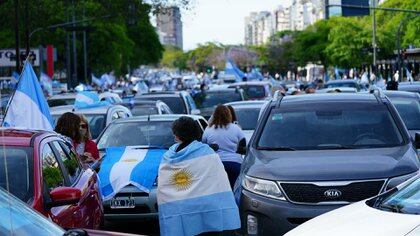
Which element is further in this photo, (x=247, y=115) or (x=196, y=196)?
(x=247, y=115)

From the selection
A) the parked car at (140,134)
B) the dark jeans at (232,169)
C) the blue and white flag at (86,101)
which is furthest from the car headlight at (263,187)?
the blue and white flag at (86,101)

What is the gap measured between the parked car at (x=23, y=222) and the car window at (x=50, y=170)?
149cm

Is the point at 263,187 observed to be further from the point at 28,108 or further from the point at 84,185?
the point at 28,108

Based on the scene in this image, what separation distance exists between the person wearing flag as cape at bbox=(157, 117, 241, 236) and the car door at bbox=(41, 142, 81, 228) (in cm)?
76

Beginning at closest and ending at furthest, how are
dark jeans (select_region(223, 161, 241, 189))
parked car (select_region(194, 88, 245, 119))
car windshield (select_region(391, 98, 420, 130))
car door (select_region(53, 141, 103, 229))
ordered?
1. car door (select_region(53, 141, 103, 229))
2. dark jeans (select_region(223, 161, 241, 189))
3. car windshield (select_region(391, 98, 420, 130))
4. parked car (select_region(194, 88, 245, 119))

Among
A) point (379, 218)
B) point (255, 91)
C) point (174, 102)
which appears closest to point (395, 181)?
point (379, 218)

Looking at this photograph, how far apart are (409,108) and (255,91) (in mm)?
16242

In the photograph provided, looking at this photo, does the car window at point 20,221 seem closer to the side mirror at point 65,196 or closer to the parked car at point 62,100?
the side mirror at point 65,196

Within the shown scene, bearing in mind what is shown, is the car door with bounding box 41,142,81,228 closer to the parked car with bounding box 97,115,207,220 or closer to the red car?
the red car

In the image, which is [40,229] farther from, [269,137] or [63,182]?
[269,137]

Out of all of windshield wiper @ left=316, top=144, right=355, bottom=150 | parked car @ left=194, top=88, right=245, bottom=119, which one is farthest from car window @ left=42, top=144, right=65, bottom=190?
parked car @ left=194, top=88, right=245, bottom=119

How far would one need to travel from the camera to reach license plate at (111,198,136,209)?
10750mm

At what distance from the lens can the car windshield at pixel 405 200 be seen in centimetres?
575

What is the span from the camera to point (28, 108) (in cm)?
995
